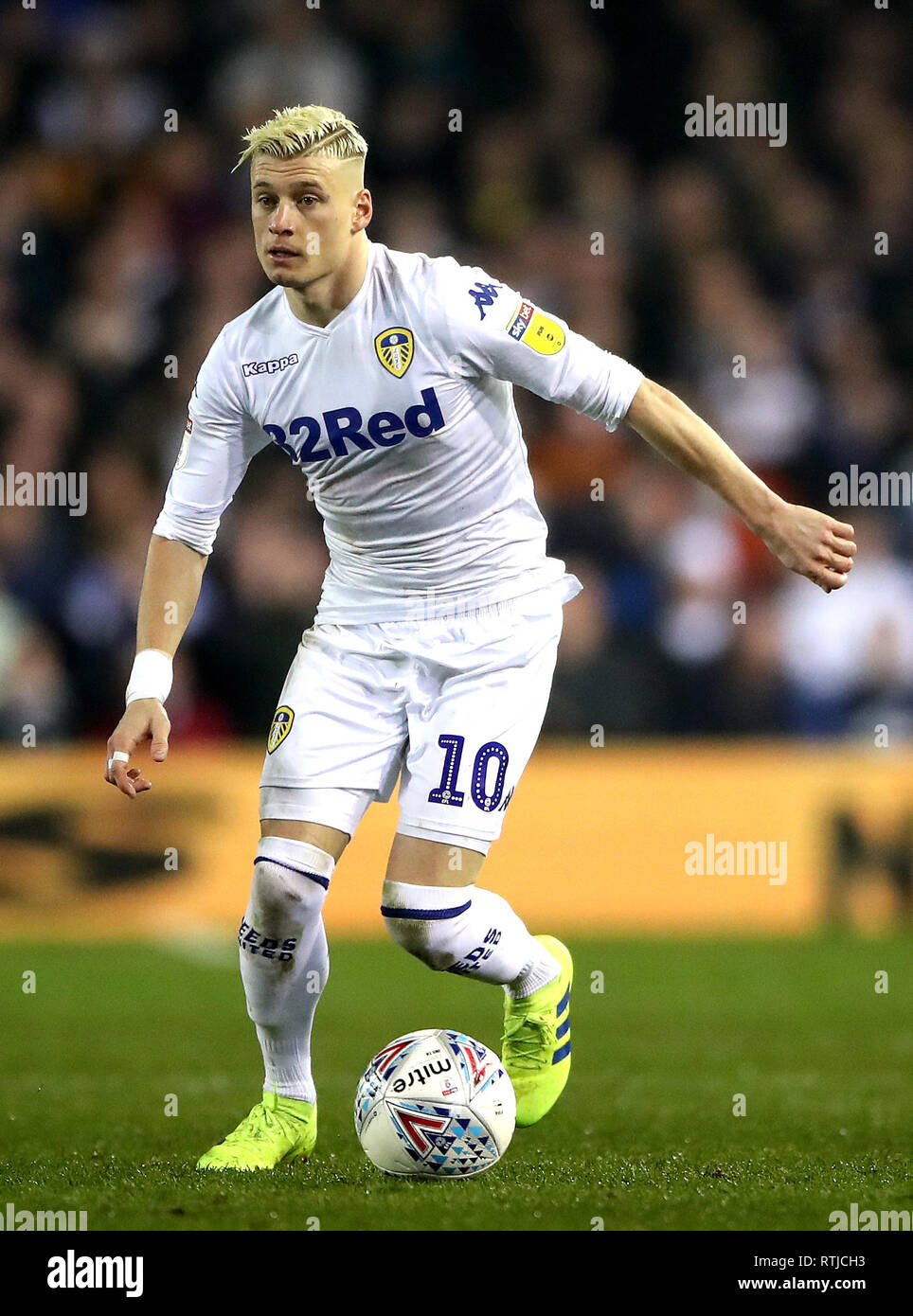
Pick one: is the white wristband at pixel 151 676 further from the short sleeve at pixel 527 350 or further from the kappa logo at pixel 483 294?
the kappa logo at pixel 483 294

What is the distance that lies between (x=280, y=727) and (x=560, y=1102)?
2058 mm

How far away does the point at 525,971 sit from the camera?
594 centimetres

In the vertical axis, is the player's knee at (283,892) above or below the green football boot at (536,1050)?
above

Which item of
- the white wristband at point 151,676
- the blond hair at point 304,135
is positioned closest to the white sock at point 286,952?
the white wristband at point 151,676

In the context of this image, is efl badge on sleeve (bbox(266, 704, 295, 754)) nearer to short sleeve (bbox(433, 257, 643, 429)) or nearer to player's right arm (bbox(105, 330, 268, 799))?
player's right arm (bbox(105, 330, 268, 799))

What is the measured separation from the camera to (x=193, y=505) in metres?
5.62

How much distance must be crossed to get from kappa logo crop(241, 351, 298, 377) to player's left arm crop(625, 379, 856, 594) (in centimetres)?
95

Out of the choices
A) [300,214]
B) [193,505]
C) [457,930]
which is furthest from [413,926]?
[300,214]

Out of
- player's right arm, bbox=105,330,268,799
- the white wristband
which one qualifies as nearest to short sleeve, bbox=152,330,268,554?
player's right arm, bbox=105,330,268,799

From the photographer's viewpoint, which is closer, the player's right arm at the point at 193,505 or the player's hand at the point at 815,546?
the player's hand at the point at 815,546

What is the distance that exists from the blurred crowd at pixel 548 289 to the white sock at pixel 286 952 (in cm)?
674

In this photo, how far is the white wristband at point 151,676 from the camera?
17.7ft
